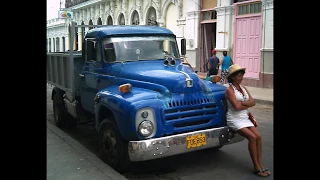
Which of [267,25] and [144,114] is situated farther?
[267,25]

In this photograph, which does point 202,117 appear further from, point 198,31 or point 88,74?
point 198,31

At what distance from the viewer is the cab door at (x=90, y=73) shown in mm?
6496

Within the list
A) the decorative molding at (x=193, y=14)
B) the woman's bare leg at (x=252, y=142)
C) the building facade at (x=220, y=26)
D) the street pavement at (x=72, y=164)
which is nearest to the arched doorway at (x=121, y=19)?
the building facade at (x=220, y=26)

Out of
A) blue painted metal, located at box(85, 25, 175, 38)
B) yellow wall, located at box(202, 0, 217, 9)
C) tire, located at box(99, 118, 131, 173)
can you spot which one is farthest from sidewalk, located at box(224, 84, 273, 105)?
tire, located at box(99, 118, 131, 173)

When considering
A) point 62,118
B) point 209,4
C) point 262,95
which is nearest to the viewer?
point 62,118

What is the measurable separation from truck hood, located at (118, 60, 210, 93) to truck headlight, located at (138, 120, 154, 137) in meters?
0.61

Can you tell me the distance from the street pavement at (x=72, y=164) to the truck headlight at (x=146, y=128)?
67cm

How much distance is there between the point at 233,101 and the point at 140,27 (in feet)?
8.15

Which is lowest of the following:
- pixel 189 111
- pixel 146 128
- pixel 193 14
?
pixel 146 128

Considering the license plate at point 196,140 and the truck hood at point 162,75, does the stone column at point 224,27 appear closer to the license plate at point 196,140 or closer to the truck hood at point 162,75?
the truck hood at point 162,75

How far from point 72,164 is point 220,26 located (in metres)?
13.3

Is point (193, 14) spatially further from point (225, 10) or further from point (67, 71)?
point (67, 71)

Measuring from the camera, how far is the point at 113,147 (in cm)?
541

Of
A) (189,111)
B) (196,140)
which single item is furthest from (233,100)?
(196,140)
